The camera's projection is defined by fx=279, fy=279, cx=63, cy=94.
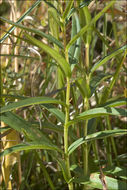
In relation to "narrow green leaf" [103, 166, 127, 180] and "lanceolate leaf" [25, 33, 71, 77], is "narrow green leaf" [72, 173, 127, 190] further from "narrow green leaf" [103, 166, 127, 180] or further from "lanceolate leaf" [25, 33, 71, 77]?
"lanceolate leaf" [25, 33, 71, 77]

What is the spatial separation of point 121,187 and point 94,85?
22 centimetres

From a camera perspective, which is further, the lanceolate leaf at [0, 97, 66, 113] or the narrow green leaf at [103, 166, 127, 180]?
the narrow green leaf at [103, 166, 127, 180]

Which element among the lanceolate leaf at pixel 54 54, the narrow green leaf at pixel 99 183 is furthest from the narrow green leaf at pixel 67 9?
the narrow green leaf at pixel 99 183

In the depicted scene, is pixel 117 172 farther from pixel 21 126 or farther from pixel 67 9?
pixel 67 9

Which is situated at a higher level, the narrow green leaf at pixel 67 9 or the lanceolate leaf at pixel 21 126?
the narrow green leaf at pixel 67 9

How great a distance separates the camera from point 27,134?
0.52 meters

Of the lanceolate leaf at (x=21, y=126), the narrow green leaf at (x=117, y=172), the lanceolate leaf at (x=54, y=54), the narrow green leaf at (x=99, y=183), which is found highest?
the lanceolate leaf at (x=54, y=54)

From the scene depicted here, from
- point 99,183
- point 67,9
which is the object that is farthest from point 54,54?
point 99,183

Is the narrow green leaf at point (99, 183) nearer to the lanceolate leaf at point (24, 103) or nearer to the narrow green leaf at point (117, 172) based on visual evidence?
the narrow green leaf at point (117, 172)

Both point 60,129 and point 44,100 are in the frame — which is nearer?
point 44,100

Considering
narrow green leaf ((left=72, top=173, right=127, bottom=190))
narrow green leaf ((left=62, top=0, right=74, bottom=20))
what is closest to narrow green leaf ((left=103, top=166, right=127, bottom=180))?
narrow green leaf ((left=72, top=173, right=127, bottom=190))

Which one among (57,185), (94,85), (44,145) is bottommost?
(57,185)

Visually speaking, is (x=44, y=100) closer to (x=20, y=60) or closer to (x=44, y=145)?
(x=44, y=145)

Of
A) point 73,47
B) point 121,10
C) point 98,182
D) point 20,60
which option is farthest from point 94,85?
point 20,60
